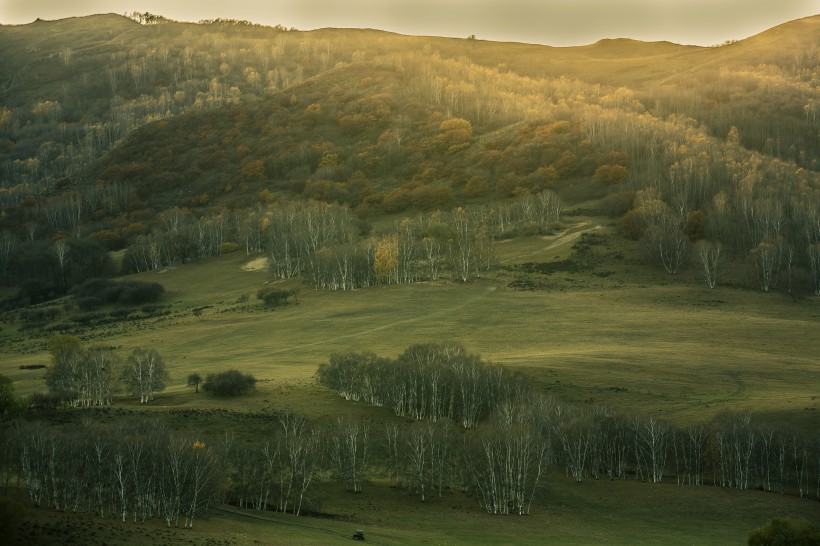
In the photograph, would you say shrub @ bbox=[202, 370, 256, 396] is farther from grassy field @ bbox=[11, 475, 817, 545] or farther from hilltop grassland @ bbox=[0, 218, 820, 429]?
grassy field @ bbox=[11, 475, 817, 545]

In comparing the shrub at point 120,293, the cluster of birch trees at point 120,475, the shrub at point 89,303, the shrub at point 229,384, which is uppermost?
the cluster of birch trees at point 120,475

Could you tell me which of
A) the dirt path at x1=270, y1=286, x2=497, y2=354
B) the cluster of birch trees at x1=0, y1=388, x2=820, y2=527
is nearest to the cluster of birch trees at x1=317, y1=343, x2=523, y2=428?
the cluster of birch trees at x1=0, y1=388, x2=820, y2=527

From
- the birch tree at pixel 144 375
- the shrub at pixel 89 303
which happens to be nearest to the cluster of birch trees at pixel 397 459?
the birch tree at pixel 144 375

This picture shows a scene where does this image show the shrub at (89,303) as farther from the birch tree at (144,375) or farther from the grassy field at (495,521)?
the grassy field at (495,521)

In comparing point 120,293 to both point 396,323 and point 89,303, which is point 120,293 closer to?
point 89,303

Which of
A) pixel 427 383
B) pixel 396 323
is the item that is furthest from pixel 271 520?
pixel 396 323

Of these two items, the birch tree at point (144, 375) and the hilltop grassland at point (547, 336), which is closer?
the hilltop grassland at point (547, 336)
